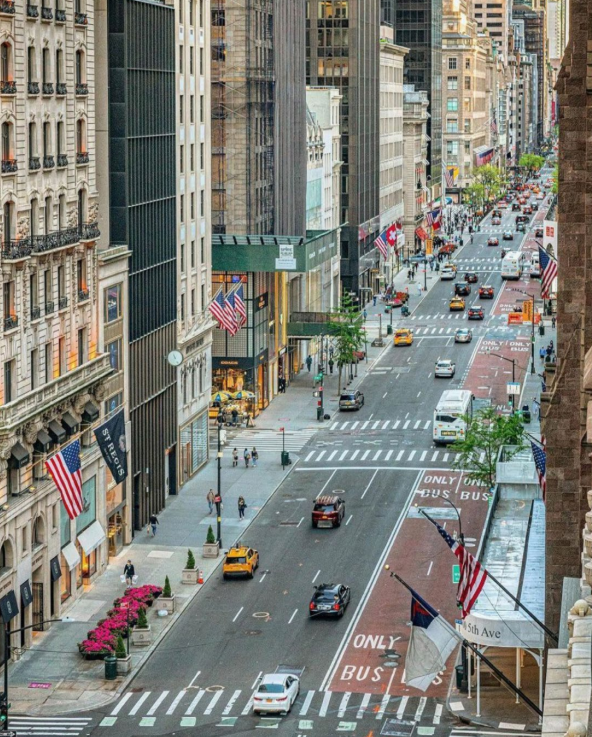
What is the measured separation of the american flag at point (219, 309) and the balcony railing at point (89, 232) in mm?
25665

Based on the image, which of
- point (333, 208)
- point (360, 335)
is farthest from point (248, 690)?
point (333, 208)

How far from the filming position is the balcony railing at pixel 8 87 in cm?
7387

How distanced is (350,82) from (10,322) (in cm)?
11943

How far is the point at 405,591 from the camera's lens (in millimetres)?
85562

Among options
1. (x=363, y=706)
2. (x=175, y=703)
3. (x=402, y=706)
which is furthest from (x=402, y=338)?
(x=175, y=703)

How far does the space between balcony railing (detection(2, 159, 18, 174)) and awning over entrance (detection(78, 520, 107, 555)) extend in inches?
763

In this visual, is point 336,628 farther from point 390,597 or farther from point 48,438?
point 48,438

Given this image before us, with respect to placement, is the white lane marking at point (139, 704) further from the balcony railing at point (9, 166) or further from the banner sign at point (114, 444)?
the balcony railing at point (9, 166)

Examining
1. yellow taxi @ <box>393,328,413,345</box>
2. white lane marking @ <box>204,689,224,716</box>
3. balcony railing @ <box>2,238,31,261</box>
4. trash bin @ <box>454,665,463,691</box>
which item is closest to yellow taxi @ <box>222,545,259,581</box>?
white lane marking @ <box>204,689,224,716</box>

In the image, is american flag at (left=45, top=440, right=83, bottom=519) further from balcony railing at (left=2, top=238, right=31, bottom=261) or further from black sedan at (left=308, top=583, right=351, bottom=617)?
black sedan at (left=308, top=583, right=351, bottom=617)

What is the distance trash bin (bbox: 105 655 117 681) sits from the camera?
71.4 m

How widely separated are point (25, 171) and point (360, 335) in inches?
2924

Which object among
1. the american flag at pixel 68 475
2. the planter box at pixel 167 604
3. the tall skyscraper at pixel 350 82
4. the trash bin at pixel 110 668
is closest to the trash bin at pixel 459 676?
the trash bin at pixel 110 668

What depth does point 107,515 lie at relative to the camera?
90312 mm
